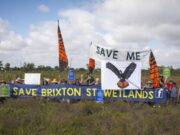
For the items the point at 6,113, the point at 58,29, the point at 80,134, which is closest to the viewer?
the point at 80,134

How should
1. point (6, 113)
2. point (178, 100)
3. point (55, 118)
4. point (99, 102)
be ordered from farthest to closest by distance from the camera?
point (178, 100) → point (99, 102) → point (6, 113) → point (55, 118)

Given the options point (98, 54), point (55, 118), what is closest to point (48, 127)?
point (55, 118)

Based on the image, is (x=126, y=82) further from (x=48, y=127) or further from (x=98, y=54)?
(x=48, y=127)

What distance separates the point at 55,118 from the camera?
36.3 feet

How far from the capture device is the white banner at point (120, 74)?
1563 cm

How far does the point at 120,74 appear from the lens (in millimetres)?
15773

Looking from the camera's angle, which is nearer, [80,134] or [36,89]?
[80,134]

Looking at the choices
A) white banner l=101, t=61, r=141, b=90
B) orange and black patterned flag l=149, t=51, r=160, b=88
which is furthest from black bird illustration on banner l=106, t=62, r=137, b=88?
orange and black patterned flag l=149, t=51, r=160, b=88

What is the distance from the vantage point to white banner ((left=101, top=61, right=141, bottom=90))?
51.3 ft

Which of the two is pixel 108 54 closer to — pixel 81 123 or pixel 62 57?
pixel 62 57

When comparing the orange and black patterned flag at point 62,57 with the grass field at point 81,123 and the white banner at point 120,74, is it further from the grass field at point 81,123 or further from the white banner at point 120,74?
the grass field at point 81,123

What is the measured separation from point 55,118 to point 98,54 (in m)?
5.71

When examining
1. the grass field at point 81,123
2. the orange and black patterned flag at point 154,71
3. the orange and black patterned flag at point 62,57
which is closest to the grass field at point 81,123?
the grass field at point 81,123

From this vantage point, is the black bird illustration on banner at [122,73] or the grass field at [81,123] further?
the black bird illustration on banner at [122,73]
